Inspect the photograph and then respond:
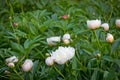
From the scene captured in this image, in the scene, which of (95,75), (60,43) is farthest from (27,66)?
(95,75)

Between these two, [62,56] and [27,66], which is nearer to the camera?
[62,56]

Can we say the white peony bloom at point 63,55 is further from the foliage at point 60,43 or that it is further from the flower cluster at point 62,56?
the foliage at point 60,43

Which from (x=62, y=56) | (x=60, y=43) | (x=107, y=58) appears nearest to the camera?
(x=62, y=56)

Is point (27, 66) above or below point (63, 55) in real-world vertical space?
below

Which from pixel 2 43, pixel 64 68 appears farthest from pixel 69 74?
pixel 2 43

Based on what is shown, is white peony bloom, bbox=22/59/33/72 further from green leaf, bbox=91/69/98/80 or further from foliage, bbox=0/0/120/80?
green leaf, bbox=91/69/98/80

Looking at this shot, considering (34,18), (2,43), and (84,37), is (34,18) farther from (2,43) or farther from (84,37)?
(84,37)

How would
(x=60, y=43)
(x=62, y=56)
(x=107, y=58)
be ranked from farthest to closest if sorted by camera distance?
(x=60, y=43) → (x=107, y=58) → (x=62, y=56)

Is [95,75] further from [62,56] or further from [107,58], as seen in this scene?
[62,56]
